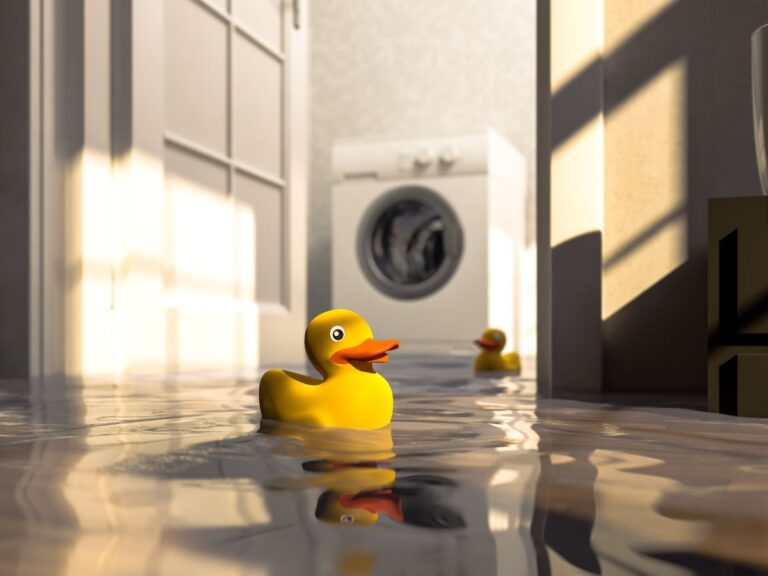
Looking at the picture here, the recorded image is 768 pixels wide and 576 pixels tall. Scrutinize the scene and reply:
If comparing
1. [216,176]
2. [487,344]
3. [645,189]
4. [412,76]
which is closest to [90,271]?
[216,176]

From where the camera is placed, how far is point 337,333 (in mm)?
1163

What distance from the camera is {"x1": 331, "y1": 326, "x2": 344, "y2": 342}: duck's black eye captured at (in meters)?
1.16

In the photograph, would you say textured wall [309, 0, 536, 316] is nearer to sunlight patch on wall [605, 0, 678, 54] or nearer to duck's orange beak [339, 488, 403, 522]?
sunlight patch on wall [605, 0, 678, 54]

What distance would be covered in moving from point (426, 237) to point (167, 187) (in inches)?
71.3

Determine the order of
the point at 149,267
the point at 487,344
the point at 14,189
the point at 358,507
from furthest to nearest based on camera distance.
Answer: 1. the point at 487,344
2. the point at 149,267
3. the point at 14,189
4. the point at 358,507

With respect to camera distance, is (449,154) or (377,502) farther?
(449,154)

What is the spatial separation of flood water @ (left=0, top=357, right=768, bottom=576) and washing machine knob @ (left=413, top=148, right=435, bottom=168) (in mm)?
2843

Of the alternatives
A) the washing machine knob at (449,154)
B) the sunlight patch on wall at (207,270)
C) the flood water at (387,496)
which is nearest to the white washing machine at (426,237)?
the washing machine knob at (449,154)

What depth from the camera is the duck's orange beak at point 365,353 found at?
113 centimetres

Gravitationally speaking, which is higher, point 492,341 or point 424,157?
point 424,157

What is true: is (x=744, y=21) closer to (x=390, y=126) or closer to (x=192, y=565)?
(x=192, y=565)

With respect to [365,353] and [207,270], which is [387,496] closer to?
[365,353]

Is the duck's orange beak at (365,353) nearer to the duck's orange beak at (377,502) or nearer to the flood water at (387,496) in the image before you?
the flood water at (387,496)

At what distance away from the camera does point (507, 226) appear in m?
4.29
